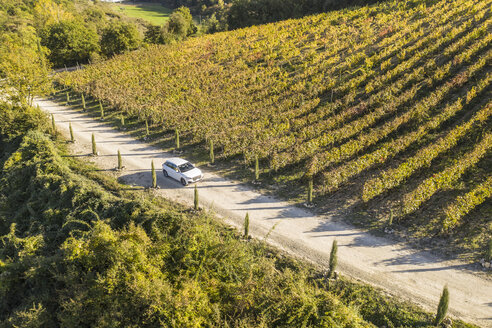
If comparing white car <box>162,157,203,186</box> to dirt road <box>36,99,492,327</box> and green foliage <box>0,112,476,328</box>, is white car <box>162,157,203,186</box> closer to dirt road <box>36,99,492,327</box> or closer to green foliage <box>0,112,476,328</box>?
dirt road <box>36,99,492,327</box>

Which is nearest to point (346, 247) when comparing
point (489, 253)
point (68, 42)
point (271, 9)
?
point (489, 253)

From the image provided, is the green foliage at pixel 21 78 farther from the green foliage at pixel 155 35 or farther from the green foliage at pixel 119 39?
the green foliage at pixel 155 35

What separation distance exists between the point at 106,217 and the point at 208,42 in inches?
2148

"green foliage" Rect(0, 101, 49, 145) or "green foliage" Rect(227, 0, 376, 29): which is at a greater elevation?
Result: "green foliage" Rect(227, 0, 376, 29)

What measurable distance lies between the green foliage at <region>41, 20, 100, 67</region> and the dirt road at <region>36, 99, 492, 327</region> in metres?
48.5

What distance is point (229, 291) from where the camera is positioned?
39.7ft

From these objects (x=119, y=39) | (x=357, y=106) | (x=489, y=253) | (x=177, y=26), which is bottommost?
(x=489, y=253)

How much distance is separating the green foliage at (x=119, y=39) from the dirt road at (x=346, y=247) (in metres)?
45.8

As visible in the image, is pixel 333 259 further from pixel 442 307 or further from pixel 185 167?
pixel 185 167

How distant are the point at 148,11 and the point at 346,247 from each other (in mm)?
131778

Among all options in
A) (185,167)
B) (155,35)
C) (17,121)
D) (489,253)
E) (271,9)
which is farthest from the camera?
(271,9)

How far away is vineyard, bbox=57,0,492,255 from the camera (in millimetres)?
19328

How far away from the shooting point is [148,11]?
122 meters

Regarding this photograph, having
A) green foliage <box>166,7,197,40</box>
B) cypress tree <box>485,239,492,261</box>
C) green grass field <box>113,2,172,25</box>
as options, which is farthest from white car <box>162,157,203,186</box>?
green grass field <box>113,2,172,25</box>
